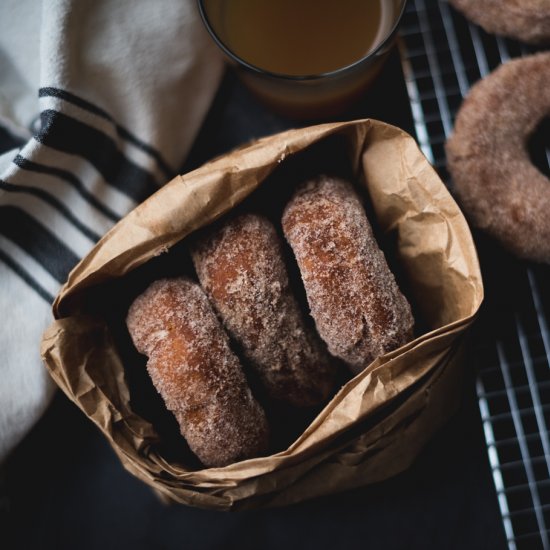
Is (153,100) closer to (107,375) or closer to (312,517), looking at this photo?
(107,375)

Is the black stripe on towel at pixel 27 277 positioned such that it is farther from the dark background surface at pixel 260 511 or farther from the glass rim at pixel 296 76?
the glass rim at pixel 296 76

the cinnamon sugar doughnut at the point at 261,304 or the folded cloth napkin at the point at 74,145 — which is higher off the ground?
the folded cloth napkin at the point at 74,145

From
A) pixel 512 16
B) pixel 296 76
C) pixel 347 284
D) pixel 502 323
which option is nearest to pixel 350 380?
pixel 347 284

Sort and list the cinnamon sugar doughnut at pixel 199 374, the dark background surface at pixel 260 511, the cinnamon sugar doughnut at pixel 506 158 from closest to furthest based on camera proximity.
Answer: the cinnamon sugar doughnut at pixel 199 374, the cinnamon sugar doughnut at pixel 506 158, the dark background surface at pixel 260 511

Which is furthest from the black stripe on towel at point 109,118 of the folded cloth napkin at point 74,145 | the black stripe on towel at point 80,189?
the black stripe on towel at point 80,189

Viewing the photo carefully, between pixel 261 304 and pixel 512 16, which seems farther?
pixel 512 16

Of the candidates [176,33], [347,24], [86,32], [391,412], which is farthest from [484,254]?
[86,32]

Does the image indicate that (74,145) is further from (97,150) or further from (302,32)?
(302,32)
